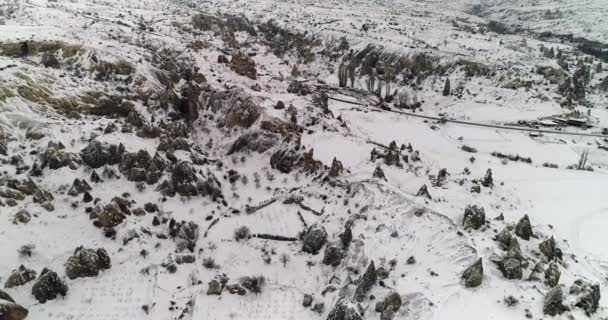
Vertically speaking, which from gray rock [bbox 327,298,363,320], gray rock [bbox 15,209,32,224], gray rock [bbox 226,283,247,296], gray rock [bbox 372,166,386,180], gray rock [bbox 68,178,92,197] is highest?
gray rock [bbox 372,166,386,180]

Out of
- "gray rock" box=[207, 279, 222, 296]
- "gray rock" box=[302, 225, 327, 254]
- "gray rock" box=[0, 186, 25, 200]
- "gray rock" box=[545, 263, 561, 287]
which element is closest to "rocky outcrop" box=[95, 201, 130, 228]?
"gray rock" box=[0, 186, 25, 200]

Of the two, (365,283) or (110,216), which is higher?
(365,283)

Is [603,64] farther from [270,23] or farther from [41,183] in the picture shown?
[41,183]

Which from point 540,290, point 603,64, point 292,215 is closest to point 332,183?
point 292,215

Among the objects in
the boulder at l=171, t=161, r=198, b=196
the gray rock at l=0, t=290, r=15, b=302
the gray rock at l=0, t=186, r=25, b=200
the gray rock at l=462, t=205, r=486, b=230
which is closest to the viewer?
the gray rock at l=0, t=290, r=15, b=302

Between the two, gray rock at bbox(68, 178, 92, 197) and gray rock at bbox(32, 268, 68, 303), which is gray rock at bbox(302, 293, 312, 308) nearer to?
gray rock at bbox(32, 268, 68, 303)

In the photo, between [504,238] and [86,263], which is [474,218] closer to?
[504,238]

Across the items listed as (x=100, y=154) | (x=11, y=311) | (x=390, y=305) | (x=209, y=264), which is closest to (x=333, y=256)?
(x=390, y=305)

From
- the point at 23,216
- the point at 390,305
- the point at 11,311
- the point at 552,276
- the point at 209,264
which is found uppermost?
the point at 552,276
